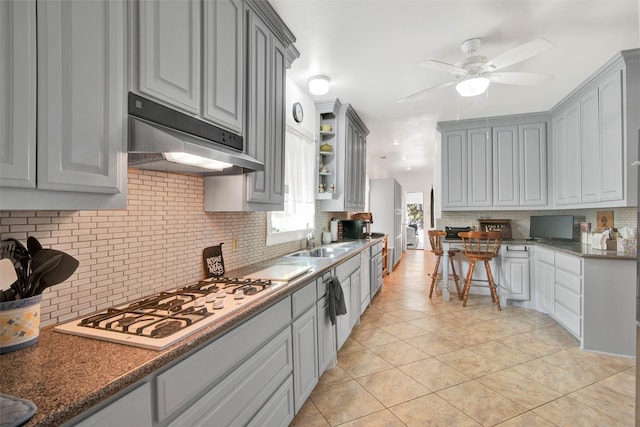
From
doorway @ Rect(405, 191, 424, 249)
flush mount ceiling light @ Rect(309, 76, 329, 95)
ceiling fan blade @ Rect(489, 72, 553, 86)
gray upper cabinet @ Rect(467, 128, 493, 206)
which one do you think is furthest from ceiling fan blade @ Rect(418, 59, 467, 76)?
doorway @ Rect(405, 191, 424, 249)

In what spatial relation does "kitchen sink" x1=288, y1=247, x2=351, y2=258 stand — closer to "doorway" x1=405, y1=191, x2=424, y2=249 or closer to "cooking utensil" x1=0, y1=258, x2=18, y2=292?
"cooking utensil" x1=0, y1=258, x2=18, y2=292

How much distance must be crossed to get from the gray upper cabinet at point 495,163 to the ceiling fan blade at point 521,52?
2.48 metres

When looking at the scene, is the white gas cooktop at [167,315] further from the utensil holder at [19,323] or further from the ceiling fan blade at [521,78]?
the ceiling fan blade at [521,78]

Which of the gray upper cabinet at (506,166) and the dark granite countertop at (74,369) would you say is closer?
the dark granite countertop at (74,369)

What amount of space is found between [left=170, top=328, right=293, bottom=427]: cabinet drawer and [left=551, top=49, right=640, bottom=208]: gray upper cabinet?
330 centimetres

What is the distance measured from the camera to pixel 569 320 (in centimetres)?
315

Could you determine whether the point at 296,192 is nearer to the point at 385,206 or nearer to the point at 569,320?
the point at 569,320

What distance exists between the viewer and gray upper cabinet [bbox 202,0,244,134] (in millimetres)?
1487

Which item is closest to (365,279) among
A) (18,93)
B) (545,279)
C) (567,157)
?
(545,279)

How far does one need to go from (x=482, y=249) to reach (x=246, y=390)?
3.97 meters

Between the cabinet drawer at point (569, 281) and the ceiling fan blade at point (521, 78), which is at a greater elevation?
the ceiling fan blade at point (521, 78)

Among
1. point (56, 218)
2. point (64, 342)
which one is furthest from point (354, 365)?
point (56, 218)

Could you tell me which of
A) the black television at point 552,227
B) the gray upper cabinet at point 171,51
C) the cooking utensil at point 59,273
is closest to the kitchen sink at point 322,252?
the gray upper cabinet at point 171,51

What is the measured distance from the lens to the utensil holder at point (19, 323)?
889mm
